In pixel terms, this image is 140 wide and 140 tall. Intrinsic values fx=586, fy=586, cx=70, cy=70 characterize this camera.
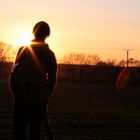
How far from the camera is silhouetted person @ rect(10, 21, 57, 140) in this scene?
21.8 ft

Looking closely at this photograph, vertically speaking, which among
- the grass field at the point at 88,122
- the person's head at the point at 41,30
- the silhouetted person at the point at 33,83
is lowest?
the grass field at the point at 88,122

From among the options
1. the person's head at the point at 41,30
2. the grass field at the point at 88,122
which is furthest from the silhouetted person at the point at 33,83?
the grass field at the point at 88,122

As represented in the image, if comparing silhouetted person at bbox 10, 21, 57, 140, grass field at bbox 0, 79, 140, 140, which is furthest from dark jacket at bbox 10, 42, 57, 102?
grass field at bbox 0, 79, 140, 140

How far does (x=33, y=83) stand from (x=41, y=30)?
2.08 ft

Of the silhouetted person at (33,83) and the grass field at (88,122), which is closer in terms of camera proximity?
the silhouetted person at (33,83)

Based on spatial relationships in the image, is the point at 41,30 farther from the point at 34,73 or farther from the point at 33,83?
the point at 33,83

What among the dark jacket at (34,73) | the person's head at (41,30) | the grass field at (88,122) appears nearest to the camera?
the dark jacket at (34,73)

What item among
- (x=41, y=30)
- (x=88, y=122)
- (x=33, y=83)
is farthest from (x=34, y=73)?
(x=88, y=122)

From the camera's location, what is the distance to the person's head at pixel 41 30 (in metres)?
6.84

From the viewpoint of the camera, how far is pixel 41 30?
6.85 metres

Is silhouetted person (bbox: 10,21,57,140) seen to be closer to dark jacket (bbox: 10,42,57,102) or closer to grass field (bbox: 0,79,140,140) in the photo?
dark jacket (bbox: 10,42,57,102)

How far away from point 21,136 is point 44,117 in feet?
1.17

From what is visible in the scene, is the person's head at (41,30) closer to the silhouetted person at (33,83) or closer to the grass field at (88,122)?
the silhouetted person at (33,83)

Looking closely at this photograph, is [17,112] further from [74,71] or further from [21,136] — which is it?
[74,71]
